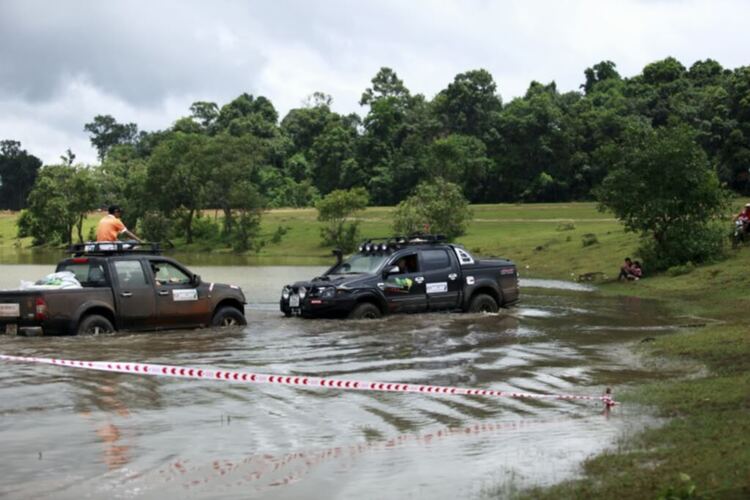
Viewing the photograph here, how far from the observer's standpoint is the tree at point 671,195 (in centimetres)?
3394

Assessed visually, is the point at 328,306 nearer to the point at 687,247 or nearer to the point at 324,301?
the point at 324,301

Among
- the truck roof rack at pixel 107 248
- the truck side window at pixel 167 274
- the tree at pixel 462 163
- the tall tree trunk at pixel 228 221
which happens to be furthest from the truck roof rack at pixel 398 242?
the tree at pixel 462 163

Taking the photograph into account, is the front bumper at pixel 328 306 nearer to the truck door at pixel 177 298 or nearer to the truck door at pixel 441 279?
the truck door at pixel 441 279

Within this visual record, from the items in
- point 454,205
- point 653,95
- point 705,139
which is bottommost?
point 454,205

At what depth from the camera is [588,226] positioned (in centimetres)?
6244

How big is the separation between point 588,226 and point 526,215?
18.4 m

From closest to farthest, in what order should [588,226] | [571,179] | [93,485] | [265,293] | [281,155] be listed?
[93,485], [265,293], [588,226], [571,179], [281,155]

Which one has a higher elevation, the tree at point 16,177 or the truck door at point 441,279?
the tree at point 16,177

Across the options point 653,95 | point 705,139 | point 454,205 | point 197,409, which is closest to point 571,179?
point 653,95

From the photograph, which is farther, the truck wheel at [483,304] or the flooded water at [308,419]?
the truck wheel at [483,304]

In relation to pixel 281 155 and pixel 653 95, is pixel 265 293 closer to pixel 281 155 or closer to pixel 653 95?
pixel 653 95

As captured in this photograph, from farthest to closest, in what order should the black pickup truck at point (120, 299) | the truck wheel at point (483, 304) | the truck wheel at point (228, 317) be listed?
the truck wheel at point (483, 304)
the truck wheel at point (228, 317)
the black pickup truck at point (120, 299)

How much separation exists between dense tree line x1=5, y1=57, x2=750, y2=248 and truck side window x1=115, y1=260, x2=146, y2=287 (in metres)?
59.5

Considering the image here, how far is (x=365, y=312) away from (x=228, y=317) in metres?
2.72
